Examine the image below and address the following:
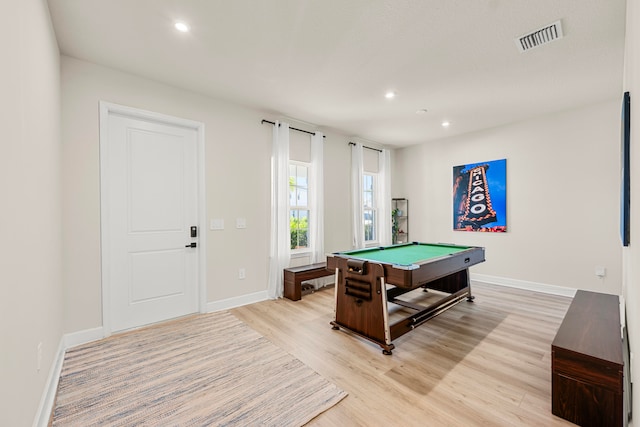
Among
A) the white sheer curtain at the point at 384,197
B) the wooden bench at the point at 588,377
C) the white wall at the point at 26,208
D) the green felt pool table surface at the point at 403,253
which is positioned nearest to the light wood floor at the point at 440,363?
the wooden bench at the point at 588,377

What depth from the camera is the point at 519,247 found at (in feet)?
14.8

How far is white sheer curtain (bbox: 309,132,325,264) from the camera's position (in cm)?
459

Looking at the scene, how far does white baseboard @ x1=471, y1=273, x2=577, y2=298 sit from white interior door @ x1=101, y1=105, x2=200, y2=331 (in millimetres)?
4677

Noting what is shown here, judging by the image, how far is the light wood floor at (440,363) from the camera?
1723mm

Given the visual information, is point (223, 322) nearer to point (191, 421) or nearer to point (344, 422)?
point (191, 421)

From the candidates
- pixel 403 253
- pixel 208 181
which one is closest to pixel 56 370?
pixel 208 181

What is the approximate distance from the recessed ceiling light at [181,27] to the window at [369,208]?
4.05m

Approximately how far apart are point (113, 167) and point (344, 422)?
312 centimetres

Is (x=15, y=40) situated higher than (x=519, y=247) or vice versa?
(x=15, y=40)

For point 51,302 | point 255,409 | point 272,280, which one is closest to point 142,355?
point 51,302

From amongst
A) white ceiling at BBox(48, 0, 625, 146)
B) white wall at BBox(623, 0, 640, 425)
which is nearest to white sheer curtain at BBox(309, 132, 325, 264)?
white ceiling at BBox(48, 0, 625, 146)

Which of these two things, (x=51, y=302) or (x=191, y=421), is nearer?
(x=191, y=421)

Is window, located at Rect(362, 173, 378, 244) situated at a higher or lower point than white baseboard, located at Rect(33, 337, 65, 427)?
higher

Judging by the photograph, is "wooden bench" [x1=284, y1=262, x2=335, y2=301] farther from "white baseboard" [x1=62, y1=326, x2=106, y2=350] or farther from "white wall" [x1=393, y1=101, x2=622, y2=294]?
"white wall" [x1=393, y1=101, x2=622, y2=294]
